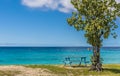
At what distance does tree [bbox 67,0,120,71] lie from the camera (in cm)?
4591

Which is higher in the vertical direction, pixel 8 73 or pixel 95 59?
pixel 95 59

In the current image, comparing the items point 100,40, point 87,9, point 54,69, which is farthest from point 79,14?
point 54,69

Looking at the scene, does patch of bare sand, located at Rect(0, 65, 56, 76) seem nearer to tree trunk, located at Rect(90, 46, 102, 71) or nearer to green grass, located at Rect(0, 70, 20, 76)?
green grass, located at Rect(0, 70, 20, 76)

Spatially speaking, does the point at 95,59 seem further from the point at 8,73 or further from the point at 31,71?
the point at 8,73

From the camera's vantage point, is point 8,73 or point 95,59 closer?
point 8,73

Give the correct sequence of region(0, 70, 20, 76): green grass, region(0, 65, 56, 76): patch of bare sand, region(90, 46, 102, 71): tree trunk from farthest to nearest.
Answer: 1. region(90, 46, 102, 71): tree trunk
2. region(0, 65, 56, 76): patch of bare sand
3. region(0, 70, 20, 76): green grass

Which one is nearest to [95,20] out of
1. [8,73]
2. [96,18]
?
[96,18]

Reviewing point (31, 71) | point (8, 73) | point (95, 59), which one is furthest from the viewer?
point (95, 59)

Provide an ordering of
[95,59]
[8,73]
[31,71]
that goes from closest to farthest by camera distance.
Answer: [8,73], [31,71], [95,59]

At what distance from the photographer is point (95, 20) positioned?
45.9 meters

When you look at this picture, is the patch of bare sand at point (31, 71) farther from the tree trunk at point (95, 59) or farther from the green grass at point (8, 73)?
the tree trunk at point (95, 59)

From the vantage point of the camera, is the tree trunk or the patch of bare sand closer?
the patch of bare sand

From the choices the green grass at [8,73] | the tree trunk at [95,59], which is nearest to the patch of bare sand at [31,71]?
the green grass at [8,73]

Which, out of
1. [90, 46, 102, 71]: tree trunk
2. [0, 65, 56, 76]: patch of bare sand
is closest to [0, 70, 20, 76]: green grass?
[0, 65, 56, 76]: patch of bare sand
